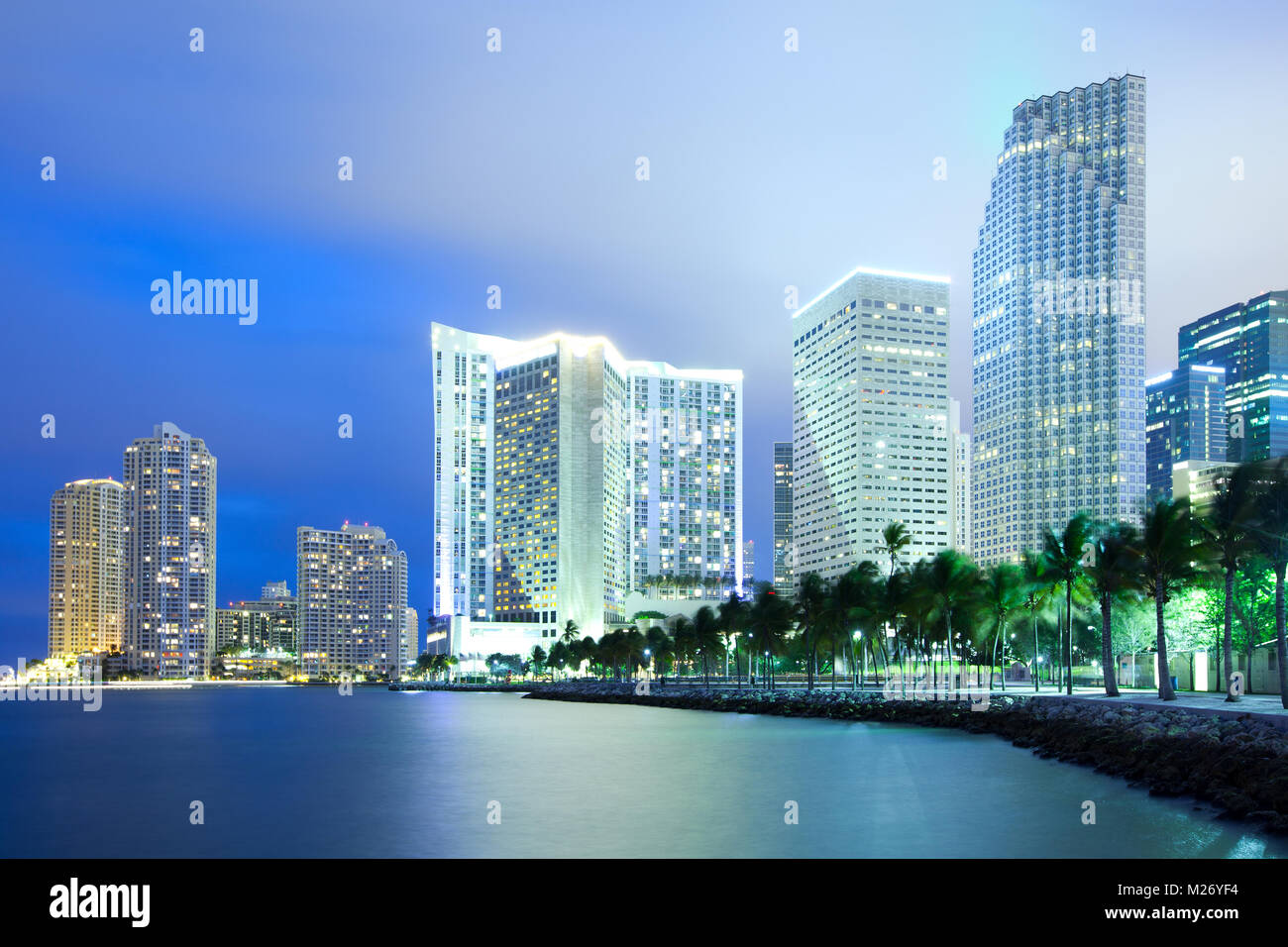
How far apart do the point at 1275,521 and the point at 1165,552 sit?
29.3ft

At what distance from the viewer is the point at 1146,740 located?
4144 cm

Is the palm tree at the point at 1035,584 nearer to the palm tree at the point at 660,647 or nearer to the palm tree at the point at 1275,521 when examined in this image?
the palm tree at the point at 1275,521

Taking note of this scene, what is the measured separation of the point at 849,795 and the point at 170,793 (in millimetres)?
26828

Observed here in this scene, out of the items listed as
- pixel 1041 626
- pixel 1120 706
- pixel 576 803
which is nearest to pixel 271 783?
pixel 576 803

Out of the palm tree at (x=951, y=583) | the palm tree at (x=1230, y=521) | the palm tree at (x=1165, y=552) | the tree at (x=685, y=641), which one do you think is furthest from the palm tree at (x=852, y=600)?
the palm tree at (x=1230, y=521)

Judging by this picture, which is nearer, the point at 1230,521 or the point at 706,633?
the point at 1230,521

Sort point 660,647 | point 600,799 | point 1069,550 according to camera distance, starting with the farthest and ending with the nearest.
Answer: point 660,647, point 1069,550, point 600,799

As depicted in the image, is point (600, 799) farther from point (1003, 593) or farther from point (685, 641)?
point (685, 641)

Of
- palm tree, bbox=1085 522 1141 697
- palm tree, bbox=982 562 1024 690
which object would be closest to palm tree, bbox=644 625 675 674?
palm tree, bbox=982 562 1024 690

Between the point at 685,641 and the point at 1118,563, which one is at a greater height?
the point at 1118,563

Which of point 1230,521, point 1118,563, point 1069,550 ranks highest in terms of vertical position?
point 1230,521

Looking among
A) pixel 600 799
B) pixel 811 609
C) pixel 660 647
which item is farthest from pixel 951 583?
pixel 660 647

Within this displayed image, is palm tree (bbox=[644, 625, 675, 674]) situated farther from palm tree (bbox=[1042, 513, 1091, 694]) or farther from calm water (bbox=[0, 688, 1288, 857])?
palm tree (bbox=[1042, 513, 1091, 694])
